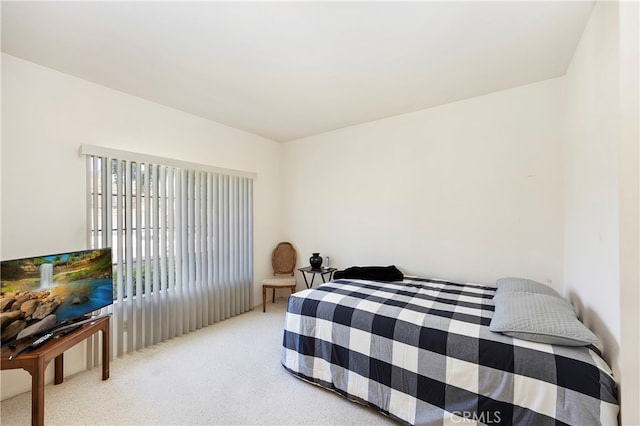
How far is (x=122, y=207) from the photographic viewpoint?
8.43 feet

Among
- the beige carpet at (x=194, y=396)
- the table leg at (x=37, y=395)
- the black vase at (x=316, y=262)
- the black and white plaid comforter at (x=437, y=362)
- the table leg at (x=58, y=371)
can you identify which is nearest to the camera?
the black and white plaid comforter at (x=437, y=362)

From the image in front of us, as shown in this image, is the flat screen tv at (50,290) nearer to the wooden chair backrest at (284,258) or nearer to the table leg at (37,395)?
the table leg at (37,395)

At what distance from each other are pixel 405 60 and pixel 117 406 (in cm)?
332

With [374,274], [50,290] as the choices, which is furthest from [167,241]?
[374,274]

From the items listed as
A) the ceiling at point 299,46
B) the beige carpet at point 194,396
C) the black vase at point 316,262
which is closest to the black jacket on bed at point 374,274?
the black vase at point 316,262

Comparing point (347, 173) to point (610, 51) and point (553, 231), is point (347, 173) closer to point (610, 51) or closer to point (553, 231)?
point (553, 231)

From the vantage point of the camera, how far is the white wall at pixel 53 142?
79.2 inches

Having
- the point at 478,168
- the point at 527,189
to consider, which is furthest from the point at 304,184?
the point at 527,189

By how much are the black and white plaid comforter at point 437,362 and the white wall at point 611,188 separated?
6.5 inches

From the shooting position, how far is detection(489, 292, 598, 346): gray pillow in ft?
4.68

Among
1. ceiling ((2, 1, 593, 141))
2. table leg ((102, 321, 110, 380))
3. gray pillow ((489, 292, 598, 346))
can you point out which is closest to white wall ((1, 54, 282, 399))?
ceiling ((2, 1, 593, 141))

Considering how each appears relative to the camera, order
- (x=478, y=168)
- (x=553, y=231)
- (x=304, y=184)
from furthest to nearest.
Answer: (x=304, y=184)
(x=478, y=168)
(x=553, y=231)

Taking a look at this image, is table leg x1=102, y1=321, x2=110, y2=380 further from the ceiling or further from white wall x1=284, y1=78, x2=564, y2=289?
white wall x1=284, y1=78, x2=564, y2=289

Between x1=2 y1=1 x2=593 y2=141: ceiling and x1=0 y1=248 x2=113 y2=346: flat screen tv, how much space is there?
1.51m
